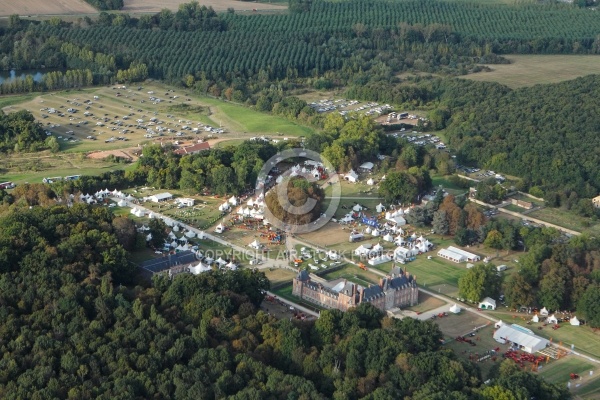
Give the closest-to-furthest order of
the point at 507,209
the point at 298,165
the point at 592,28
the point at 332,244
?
the point at 332,244 < the point at 507,209 < the point at 298,165 < the point at 592,28

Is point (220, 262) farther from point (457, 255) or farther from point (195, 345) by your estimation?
point (457, 255)

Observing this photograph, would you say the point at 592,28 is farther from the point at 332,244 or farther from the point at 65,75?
the point at 332,244

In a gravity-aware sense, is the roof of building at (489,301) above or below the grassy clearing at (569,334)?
above

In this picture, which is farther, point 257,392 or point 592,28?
point 592,28

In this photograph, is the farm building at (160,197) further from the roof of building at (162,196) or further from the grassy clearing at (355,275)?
the grassy clearing at (355,275)

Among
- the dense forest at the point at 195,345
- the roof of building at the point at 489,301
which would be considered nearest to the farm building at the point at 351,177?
the roof of building at the point at 489,301


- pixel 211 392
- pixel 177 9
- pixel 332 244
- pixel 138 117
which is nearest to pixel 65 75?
pixel 138 117

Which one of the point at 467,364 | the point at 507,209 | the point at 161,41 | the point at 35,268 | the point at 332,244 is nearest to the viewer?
the point at 467,364

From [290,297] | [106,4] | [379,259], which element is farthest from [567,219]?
[106,4]
